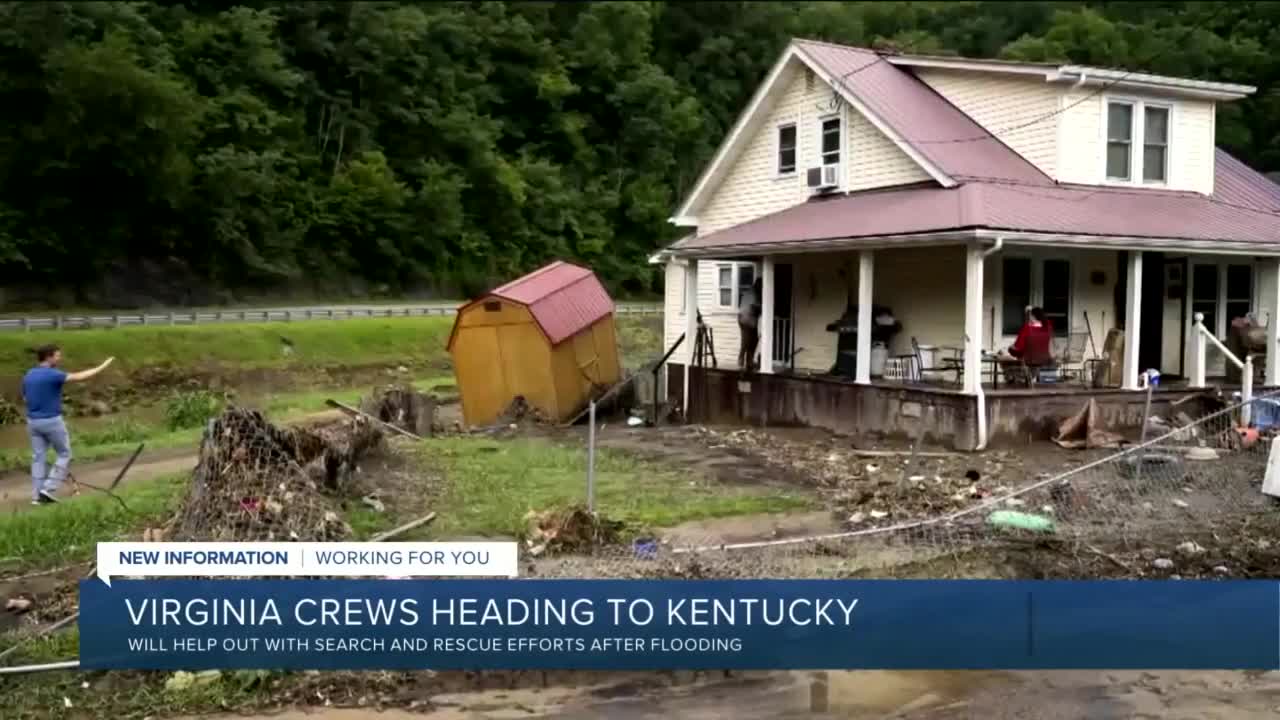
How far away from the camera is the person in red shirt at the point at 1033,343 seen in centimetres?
1603

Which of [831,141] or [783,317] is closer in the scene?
[831,141]

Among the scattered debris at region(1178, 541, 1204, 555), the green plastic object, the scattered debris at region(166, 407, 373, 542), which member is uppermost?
the scattered debris at region(166, 407, 373, 542)

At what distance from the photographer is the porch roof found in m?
15.8

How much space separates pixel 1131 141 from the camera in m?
18.6

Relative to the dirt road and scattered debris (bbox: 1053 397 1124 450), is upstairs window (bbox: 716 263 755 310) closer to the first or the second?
scattered debris (bbox: 1053 397 1124 450)

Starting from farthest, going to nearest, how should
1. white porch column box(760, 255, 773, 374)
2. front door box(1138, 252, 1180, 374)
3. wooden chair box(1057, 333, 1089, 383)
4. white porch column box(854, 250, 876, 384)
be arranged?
1. white porch column box(760, 255, 773, 374)
2. front door box(1138, 252, 1180, 374)
3. wooden chair box(1057, 333, 1089, 383)
4. white porch column box(854, 250, 876, 384)

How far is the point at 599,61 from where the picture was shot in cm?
7406

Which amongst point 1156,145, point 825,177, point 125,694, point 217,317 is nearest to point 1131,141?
point 1156,145

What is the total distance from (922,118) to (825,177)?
1.95 metres

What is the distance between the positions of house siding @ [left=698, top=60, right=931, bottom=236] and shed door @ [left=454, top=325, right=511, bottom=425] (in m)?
5.68

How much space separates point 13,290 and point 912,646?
43928mm

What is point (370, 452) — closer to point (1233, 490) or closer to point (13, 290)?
point (1233, 490)

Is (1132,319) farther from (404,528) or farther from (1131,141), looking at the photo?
(404,528)

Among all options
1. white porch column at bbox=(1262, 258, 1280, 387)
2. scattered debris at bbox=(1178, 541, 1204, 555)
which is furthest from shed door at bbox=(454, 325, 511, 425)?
scattered debris at bbox=(1178, 541, 1204, 555)
